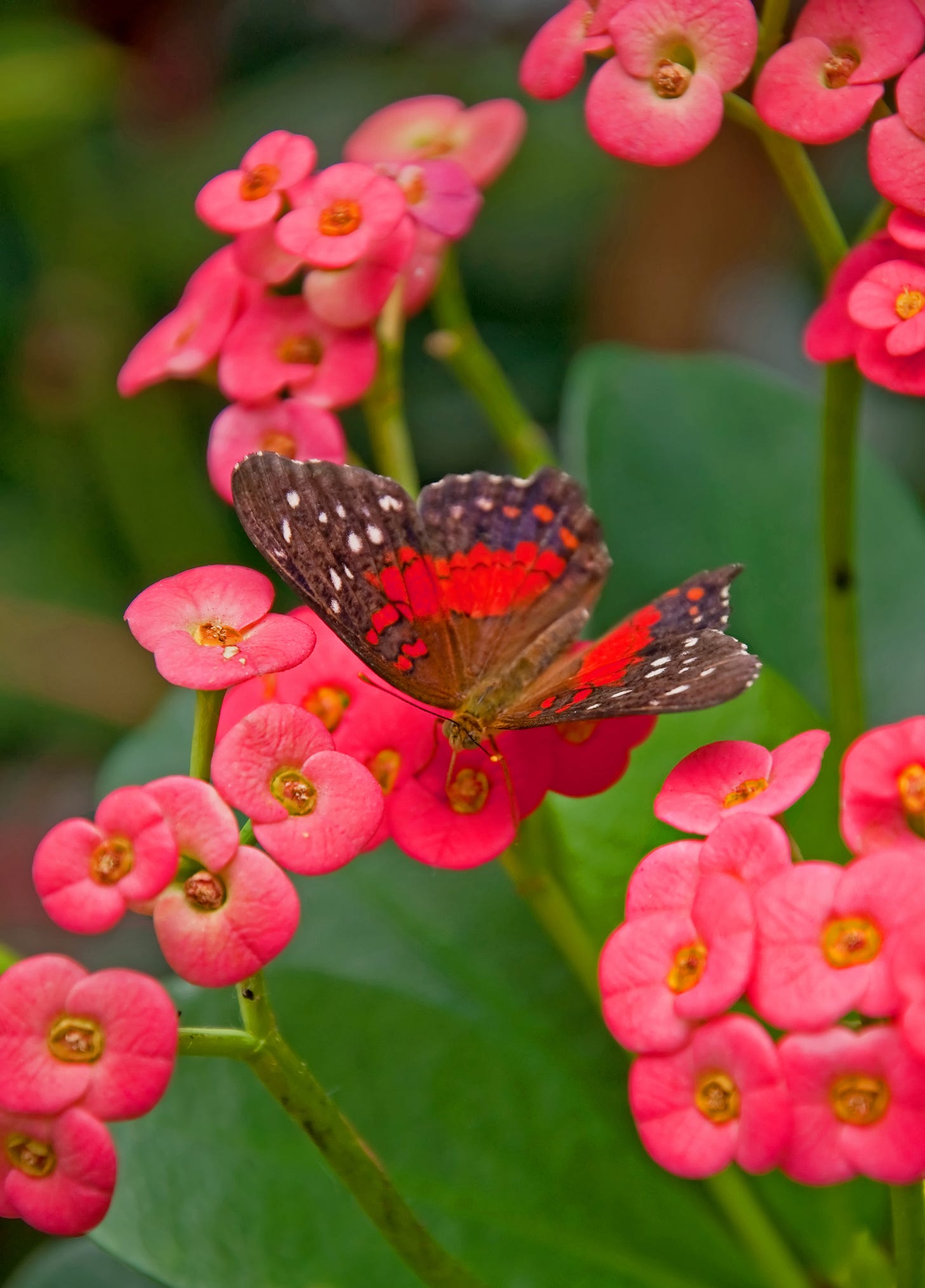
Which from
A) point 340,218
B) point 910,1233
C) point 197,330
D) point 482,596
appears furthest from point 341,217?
point 910,1233

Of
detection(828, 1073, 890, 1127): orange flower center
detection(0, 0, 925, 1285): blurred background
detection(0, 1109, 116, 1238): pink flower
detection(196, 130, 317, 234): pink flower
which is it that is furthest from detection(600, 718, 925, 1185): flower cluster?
detection(0, 0, 925, 1285): blurred background

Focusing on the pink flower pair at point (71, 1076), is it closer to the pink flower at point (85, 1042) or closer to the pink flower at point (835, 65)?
the pink flower at point (85, 1042)

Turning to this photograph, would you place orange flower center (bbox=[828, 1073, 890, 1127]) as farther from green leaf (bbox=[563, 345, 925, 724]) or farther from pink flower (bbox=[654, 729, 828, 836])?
green leaf (bbox=[563, 345, 925, 724])

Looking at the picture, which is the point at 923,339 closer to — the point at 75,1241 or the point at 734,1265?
the point at 734,1265

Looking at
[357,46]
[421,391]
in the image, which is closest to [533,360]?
[421,391]

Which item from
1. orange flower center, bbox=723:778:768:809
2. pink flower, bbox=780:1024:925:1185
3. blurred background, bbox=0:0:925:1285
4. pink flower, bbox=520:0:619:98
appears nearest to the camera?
pink flower, bbox=780:1024:925:1185

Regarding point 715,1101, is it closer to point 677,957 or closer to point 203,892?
point 677,957

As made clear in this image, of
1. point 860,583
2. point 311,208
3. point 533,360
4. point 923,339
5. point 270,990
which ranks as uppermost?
point 311,208
